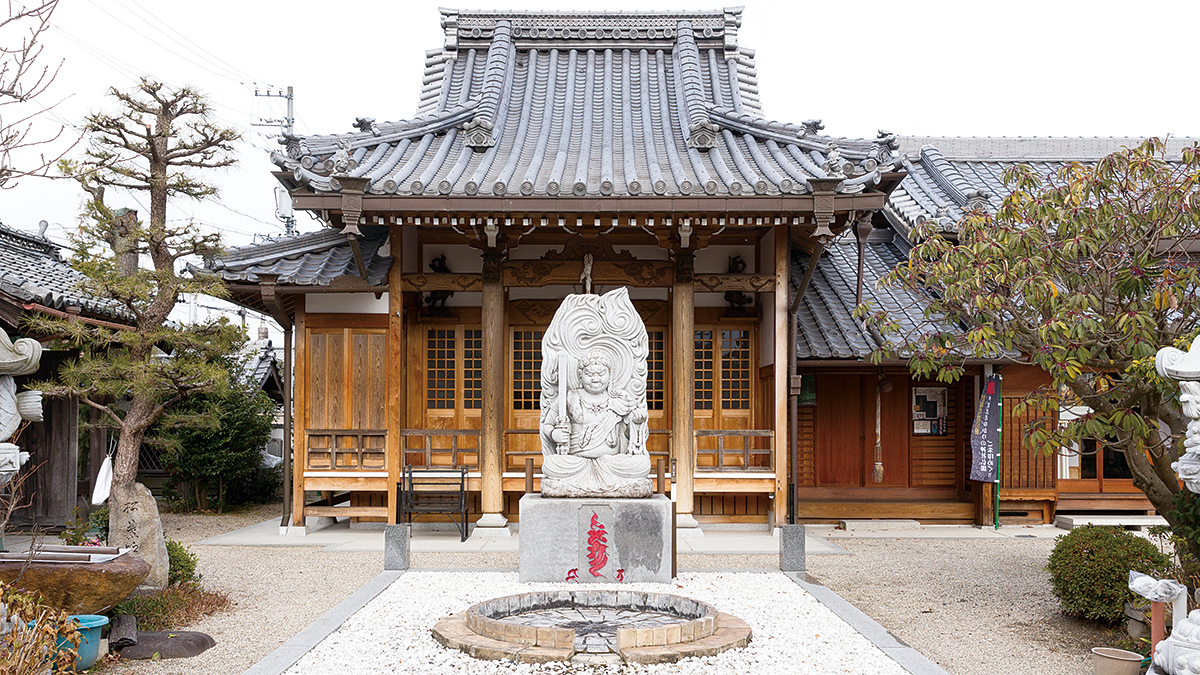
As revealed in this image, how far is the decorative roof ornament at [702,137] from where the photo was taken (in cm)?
1274

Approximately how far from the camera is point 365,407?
12.1 meters

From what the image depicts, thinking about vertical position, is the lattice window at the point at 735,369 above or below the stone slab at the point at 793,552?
above

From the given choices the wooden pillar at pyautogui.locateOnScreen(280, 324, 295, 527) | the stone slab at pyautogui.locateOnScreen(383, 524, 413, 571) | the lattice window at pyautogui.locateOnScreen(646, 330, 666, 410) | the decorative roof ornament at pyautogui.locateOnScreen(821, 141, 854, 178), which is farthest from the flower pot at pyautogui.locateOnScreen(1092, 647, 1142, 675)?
the wooden pillar at pyautogui.locateOnScreen(280, 324, 295, 527)

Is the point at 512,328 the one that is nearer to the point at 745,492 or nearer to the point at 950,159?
the point at 745,492

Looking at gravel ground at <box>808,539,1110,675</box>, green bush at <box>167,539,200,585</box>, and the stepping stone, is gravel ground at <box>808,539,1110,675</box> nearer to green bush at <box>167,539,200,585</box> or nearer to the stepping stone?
the stepping stone

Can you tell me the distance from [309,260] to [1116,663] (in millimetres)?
10021

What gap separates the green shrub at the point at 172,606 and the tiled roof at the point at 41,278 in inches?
110

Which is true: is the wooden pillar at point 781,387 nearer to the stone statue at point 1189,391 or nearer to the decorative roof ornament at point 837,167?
the decorative roof ornament at point 837,167

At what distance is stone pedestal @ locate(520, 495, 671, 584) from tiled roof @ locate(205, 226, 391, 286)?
188 inches

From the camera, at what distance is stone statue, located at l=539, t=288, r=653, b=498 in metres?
8.68

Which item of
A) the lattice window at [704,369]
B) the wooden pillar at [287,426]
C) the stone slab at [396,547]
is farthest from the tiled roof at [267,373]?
the stone slab at [396,547]

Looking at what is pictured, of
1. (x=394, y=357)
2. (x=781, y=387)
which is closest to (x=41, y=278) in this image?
(x=394, y=357)

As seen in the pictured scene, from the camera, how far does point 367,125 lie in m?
13.1

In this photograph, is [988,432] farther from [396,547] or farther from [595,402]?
[396,547]
